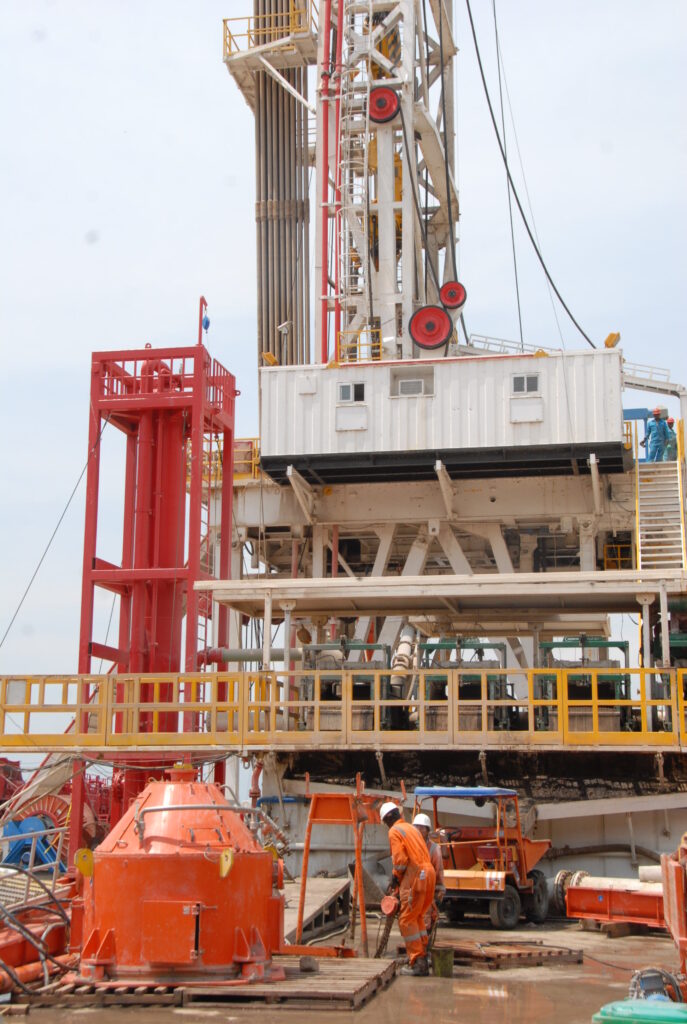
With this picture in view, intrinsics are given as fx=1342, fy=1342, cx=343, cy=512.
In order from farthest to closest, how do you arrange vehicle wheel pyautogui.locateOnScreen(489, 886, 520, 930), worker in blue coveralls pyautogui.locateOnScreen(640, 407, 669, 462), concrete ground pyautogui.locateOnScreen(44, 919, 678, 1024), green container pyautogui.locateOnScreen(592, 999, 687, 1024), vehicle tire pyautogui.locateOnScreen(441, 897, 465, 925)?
worker in blue coveralls pyautogui.locateOnScreen(640, 407, 669, 462) → vehicle tire pyautogui.locateOnScreen(441, 897, 465, 925) → vehicle wheel pyautogui.locateOnScreen(489, 886, 520, 930) → concrete ground pyautogui.locateOnScreen(44, 919, 678, 1024) → green container pyautogui.locateOnScreen(592, 999, 687, 1024)

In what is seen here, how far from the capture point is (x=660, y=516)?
1207 inches

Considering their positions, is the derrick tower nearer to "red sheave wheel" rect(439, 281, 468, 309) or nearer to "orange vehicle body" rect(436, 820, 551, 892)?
"red sheave wheel" rect(439, 281, 468, 309)

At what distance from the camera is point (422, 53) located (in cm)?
3772

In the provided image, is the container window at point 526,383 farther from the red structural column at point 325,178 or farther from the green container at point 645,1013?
the green container at point 645,1013

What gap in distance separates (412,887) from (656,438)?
2047 centimetres

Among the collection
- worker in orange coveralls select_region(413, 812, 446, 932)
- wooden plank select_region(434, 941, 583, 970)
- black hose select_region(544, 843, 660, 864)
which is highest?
worker in orange coveralls select_region(413, 812, 446, 932)

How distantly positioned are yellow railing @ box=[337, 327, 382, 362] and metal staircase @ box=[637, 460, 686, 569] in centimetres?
759

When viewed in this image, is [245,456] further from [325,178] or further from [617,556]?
[617,556]

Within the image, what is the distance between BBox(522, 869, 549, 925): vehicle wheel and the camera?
1980 centimetres

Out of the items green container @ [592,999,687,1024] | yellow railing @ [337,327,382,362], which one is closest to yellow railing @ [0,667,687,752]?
yellow railing @ [337,327,382,362]

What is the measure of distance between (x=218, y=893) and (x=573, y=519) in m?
20.3

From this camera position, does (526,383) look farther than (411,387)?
No

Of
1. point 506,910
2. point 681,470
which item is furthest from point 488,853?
point 681,470

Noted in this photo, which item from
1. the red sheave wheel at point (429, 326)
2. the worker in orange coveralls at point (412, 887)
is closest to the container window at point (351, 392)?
the red sheave wheel at point (429, 326)
